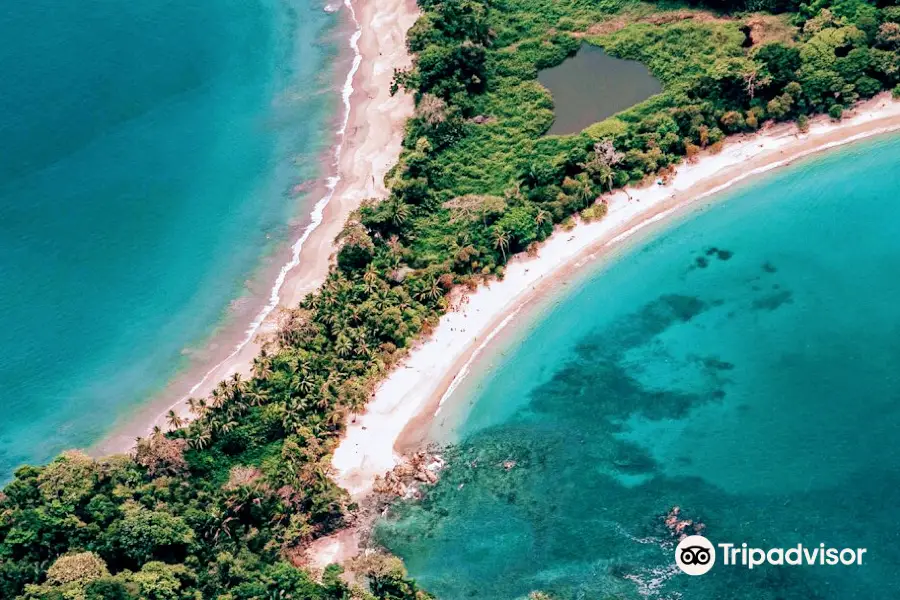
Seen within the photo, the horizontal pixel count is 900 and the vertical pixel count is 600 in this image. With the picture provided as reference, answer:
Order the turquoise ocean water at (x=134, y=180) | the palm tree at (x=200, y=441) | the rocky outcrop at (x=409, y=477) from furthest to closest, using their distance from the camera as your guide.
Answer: the turquoise ocean water at (x=134, y=180), the palm tree at (x=200, y=441), the rocky outcrop at (x=409, y=477)

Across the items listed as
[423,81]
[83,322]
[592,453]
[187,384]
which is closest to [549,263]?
[592,453]

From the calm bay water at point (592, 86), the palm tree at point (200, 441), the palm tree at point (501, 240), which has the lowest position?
the palm tree at point (200, 441)

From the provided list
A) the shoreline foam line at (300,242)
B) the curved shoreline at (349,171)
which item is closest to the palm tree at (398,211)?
the curved shoreline at (349,171)

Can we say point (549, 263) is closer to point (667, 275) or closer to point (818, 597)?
point (667, 275)

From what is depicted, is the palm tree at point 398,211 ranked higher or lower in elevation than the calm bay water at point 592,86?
lower

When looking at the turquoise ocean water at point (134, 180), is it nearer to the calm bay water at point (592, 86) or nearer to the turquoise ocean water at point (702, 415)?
the calm bay water at point (592, 86)

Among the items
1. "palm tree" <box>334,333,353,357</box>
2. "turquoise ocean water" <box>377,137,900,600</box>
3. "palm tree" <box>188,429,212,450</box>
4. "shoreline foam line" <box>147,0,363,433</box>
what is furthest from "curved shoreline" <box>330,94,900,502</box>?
"shoreline foam line" <box>147,0,363,433</box>

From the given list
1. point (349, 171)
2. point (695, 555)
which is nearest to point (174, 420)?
point (349, 171)
